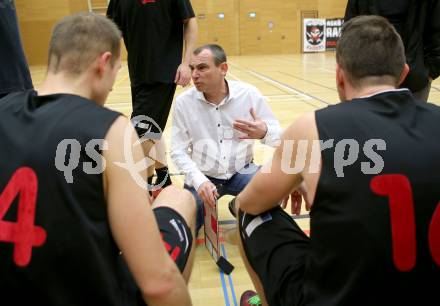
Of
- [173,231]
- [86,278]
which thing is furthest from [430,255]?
[86,278]

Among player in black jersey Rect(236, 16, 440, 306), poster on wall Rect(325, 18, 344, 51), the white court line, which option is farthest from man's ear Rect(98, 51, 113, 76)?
poster on wall Rect(325, 18, 344, 51)

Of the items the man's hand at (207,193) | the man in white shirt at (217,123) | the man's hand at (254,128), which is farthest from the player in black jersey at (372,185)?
the man in white shirt at (217,123)

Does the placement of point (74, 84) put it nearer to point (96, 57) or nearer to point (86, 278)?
point (96, 57)

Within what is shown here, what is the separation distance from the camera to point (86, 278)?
3.82 feet

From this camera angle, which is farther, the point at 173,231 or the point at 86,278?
the point at 173,231

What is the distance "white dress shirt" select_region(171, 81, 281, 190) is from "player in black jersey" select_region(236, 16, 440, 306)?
1529 millimetres

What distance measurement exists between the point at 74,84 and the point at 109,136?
25cm

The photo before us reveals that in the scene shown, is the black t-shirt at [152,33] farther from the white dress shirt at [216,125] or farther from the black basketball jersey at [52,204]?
the black basketball jersey at [52,204]

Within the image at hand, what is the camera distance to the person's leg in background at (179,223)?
1.56 m

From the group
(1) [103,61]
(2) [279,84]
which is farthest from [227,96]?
(2) [279,84]

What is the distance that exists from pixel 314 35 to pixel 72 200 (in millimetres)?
22248

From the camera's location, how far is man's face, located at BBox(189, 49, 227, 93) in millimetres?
2789

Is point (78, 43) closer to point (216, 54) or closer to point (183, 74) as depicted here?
point (216, 54)

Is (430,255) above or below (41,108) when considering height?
below
